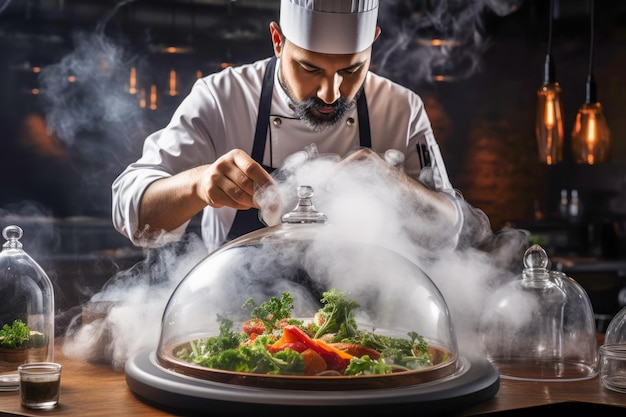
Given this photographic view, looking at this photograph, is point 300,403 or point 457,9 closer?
point 300,403

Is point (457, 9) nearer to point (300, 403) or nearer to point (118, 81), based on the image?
point (118, 81)

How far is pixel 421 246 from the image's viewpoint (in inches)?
113

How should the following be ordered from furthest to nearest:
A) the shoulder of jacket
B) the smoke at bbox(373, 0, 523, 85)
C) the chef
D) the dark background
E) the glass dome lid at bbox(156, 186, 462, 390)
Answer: the smoke at bbox(373, 0, 523, 85), the dark background, the shoulder of jacket, the chef, the glass dome lid at bbox(156, 186, 462, 390)

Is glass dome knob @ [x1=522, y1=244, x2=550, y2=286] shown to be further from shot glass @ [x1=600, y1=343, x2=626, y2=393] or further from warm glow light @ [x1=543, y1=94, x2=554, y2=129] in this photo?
warm glow light @ [x1=543, y1=94, x2=554, y2=129]

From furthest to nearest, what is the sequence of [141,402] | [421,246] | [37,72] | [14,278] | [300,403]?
1. [37,72]
2. [421,246]
3. [14,278]
4. [141,402]
5. [300,403]

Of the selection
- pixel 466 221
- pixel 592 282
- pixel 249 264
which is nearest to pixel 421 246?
pixel 466 221

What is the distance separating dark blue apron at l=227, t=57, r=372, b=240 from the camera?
317 cm

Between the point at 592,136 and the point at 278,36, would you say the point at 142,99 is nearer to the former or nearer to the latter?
the point at 592,136

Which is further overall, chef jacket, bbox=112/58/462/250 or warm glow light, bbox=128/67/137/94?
warm glow light, bbox=128/67/137/94

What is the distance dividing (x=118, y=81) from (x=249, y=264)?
218 inches

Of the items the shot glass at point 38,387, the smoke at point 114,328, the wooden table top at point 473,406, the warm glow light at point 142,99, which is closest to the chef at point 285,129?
the smoke at point 114,328

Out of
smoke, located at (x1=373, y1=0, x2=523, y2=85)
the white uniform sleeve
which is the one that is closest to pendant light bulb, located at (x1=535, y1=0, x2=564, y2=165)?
the white uniform sleeve

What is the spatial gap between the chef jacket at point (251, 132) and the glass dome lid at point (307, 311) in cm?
105

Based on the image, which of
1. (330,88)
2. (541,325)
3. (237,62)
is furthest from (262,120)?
(237,62)
